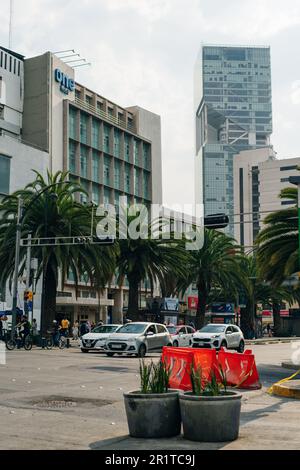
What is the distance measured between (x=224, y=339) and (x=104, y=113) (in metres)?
56.0

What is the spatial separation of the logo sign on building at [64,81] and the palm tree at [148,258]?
102 feet

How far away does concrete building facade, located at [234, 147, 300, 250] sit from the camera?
534 feet

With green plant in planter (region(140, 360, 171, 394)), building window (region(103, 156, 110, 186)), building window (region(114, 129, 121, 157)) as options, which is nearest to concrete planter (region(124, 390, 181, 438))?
green plant in planter (region(140, 360, 171, 394))

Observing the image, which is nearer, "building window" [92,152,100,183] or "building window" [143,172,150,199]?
"building window" [92,152,100,183]

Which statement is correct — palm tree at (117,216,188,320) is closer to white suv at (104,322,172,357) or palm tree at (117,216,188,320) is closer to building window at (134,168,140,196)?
white suv at (104,322,172,357)

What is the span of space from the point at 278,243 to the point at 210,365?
1185 centimetres

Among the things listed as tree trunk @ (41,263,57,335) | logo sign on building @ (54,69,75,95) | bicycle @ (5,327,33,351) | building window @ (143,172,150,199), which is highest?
logo sign on building @ (54,69,75,95)

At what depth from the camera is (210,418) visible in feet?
28.2

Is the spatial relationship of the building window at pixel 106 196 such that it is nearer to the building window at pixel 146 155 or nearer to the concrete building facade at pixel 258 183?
the building window at pixel 146 155

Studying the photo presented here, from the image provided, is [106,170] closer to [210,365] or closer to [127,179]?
[127,179]

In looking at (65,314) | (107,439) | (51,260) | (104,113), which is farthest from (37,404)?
(104,113)

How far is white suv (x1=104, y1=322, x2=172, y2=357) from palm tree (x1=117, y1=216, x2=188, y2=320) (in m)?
15.8

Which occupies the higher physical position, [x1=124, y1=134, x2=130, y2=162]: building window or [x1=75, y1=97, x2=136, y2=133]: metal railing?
[x1=75, y1=97, x2=136, y2=133]: metal railing
